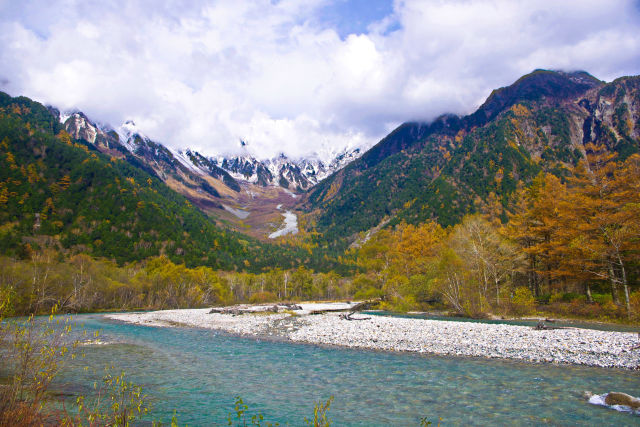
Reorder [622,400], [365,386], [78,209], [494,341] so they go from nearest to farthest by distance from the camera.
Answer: [622,400] → [365,386] → [494,341] → [78,209]

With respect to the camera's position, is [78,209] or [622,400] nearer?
[622,400]

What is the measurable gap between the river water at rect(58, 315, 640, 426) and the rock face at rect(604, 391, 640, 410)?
0.58 metres

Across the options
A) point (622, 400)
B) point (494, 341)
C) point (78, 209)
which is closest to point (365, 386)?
point (622, 400)

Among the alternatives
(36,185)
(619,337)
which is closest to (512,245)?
(619,337)

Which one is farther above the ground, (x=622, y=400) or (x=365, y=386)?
(x=622, y=400)

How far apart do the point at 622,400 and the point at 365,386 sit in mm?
9240

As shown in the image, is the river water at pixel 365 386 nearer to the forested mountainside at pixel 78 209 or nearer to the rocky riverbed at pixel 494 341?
the rocky riverbed at pixel 494 341

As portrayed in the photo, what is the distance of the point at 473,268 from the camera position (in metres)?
45.0

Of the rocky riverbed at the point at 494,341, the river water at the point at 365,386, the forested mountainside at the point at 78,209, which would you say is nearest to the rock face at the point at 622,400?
the river water at the point at 365,386

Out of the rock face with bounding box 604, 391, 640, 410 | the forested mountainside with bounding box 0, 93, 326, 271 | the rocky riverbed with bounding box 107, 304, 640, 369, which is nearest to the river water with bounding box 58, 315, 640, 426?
the rock face with bounding box 604, 391, 640, 410

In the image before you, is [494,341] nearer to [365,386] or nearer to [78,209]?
[365,386]

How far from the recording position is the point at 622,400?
11.3m

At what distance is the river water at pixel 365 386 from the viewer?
11.2m

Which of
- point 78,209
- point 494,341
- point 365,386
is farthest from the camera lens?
point 78,209
